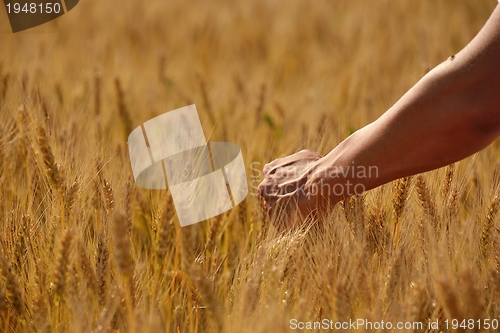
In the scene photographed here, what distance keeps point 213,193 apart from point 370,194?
0.36m

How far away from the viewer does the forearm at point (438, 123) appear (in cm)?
82

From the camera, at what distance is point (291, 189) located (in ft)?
3.73

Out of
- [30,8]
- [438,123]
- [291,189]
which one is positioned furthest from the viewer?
[30,8]

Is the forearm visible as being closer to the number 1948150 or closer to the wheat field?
the wheat field

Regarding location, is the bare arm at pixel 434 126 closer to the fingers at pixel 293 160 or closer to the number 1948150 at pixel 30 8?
the fingers at pixel 293 160

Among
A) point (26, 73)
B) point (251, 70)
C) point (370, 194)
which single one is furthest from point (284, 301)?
point (251, 70)

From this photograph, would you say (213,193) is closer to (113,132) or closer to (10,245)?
(10,245)

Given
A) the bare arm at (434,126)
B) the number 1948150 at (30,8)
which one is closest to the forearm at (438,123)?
the bare arm at (434,126)

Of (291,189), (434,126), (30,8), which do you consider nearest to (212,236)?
(291,189)

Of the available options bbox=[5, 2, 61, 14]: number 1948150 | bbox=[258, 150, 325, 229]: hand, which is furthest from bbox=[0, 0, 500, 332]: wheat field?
bbox=[5, 2, 61, 14]: number 1948150

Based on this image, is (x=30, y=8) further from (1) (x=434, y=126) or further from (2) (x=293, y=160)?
(1) (x=434, y=126)

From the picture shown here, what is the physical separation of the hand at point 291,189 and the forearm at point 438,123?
94mm

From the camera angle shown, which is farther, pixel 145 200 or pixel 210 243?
pixel 145 200

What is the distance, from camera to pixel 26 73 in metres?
1.90
